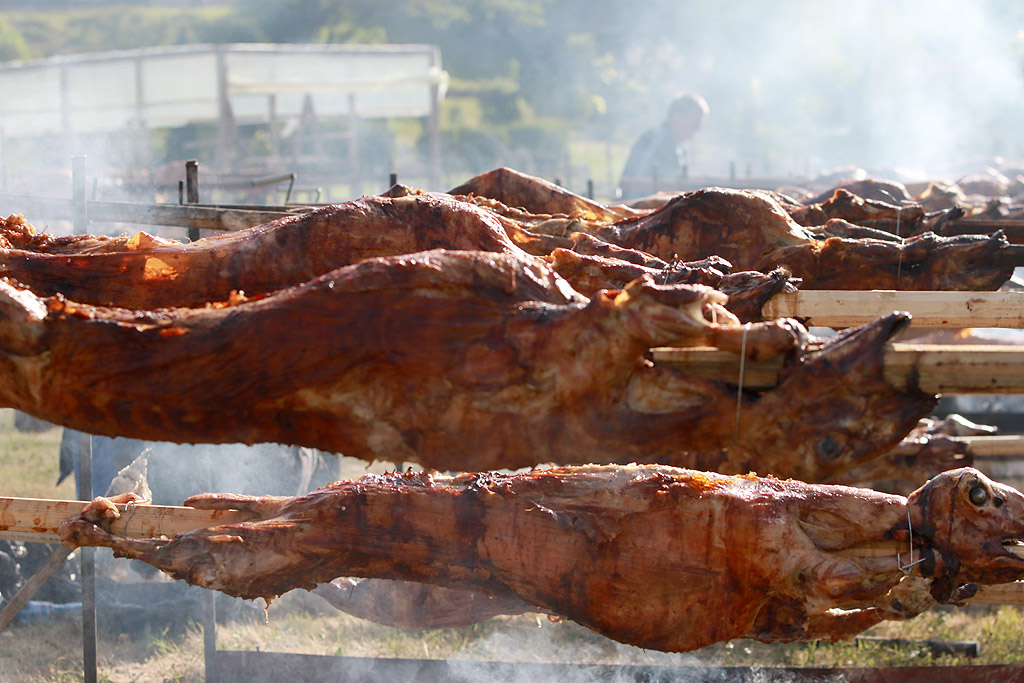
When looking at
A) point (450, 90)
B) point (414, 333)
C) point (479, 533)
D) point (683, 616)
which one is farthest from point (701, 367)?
point (450, 90)

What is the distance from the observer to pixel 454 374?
254 cm

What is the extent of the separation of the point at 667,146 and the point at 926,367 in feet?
40.4

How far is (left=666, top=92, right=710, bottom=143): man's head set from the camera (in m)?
13.6

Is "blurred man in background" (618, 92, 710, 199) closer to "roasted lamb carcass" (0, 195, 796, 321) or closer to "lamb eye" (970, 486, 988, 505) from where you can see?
"roasted lamb carcass" (0, 195, 796, 321)

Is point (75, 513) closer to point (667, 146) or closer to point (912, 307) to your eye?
point (912, 307)

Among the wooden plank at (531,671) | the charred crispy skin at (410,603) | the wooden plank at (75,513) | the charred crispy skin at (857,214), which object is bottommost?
the wooden plank at (531,671)

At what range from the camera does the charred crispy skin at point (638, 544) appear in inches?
125

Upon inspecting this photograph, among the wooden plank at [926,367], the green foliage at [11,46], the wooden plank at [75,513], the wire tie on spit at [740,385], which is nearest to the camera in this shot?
the wooden plank at [926,367]

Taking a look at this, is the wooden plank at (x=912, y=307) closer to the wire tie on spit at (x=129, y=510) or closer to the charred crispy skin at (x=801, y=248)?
the charred crispy skin at (x=801, y=248)

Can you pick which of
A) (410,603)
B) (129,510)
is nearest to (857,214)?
(410,603)

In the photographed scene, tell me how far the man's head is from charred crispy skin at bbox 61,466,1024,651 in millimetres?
10899

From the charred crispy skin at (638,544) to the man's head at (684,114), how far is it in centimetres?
1090

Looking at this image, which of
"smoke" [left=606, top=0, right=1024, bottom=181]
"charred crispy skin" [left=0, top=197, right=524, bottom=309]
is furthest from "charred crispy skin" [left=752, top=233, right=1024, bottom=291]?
"smoke" [left=606, top=0, right=1024, bottom=181]

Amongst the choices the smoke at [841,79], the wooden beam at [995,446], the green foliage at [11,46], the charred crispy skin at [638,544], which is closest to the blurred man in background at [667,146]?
the wooden beam at [995,446]
